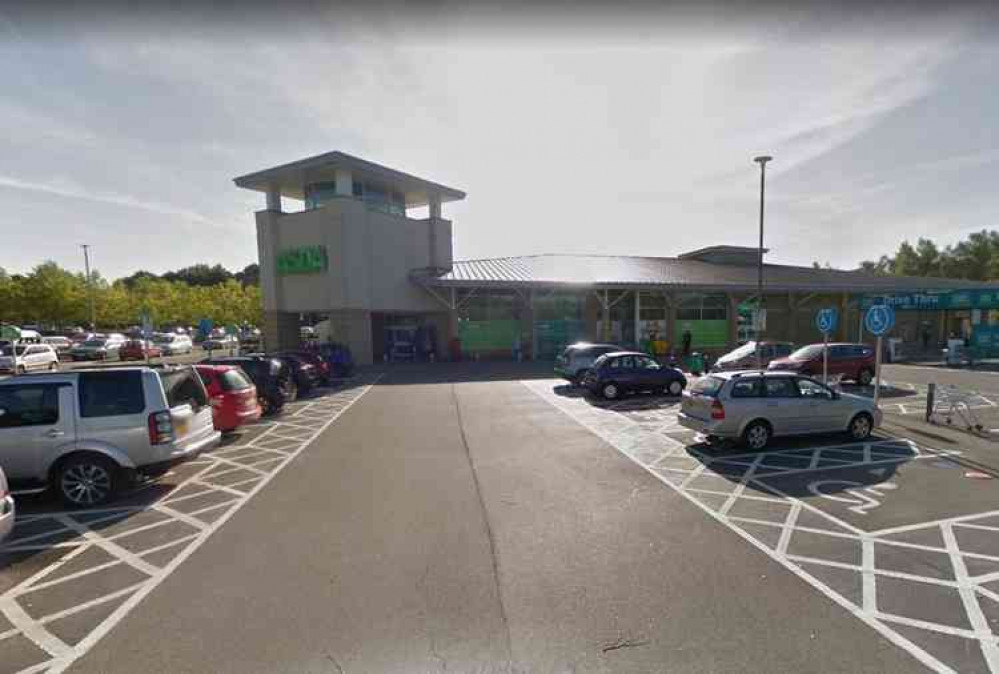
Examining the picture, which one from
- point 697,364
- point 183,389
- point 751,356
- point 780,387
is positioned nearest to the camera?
point 183,389

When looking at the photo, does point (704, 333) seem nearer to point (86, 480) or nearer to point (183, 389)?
point (183, 389)

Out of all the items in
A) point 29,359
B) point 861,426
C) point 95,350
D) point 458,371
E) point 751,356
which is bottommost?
point 458,371

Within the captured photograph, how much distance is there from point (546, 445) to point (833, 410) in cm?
539

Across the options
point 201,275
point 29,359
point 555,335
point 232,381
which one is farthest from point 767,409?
point 201,275

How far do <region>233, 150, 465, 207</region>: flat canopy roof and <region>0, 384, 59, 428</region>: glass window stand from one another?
18313 millimetres

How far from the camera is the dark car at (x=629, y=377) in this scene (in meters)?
12.8

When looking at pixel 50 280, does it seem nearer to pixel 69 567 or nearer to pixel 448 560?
pixel 69 567

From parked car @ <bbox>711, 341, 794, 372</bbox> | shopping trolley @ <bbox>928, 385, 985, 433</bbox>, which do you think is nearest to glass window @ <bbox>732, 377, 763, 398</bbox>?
shopping trolley @ <bbox>928, 385, 985, 433</bbox>

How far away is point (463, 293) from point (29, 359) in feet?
70.7

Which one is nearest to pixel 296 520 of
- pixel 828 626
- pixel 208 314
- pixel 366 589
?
pixel 366 589

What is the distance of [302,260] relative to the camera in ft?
74.3

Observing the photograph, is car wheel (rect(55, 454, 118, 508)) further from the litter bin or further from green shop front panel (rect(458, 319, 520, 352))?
green shop front panel (rect(458, 319, 520, 352))

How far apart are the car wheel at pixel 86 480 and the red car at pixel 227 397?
2.48 m

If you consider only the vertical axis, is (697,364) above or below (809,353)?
below
